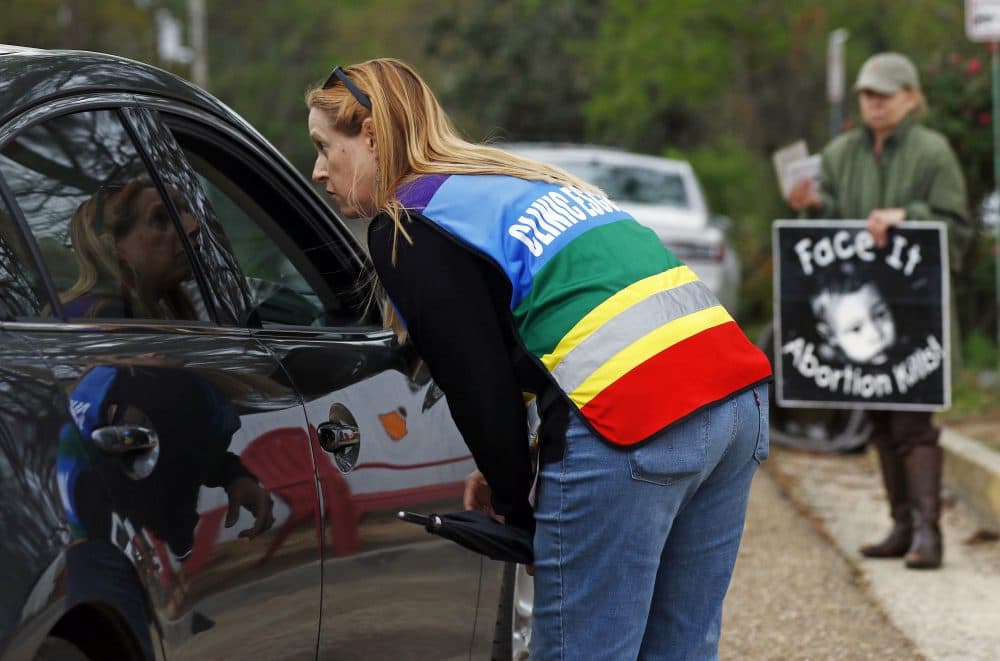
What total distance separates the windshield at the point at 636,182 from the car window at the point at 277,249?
1039 centimetres

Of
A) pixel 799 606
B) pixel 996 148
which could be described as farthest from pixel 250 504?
pixel 996 148

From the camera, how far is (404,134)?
2.71m

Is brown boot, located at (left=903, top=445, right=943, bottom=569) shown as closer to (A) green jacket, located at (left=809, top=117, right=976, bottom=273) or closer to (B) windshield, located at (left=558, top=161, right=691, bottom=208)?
(A) green jacket, located at (left=809, top=117, right=976, bottom=273)

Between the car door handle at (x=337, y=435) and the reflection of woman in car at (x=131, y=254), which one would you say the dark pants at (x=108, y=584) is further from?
the car door handle at (x=337, y=435)

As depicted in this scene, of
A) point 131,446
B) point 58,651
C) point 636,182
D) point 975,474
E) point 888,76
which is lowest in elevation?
point 975,474

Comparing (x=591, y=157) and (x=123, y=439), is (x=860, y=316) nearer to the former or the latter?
(x=123, y=439)

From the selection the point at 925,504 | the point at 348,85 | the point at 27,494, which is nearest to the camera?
the point at 27,494

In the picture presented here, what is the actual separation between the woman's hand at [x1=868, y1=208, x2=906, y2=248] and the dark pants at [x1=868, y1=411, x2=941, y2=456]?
0.70 m

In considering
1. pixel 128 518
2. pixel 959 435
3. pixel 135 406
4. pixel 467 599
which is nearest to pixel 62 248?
pixel 135 406

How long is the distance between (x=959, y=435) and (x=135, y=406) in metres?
7.04

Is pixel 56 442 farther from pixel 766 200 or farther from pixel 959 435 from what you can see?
pixel 766 200

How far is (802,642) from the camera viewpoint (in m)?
5.21

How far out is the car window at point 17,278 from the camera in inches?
87.6

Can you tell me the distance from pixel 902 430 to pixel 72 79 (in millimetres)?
4755
